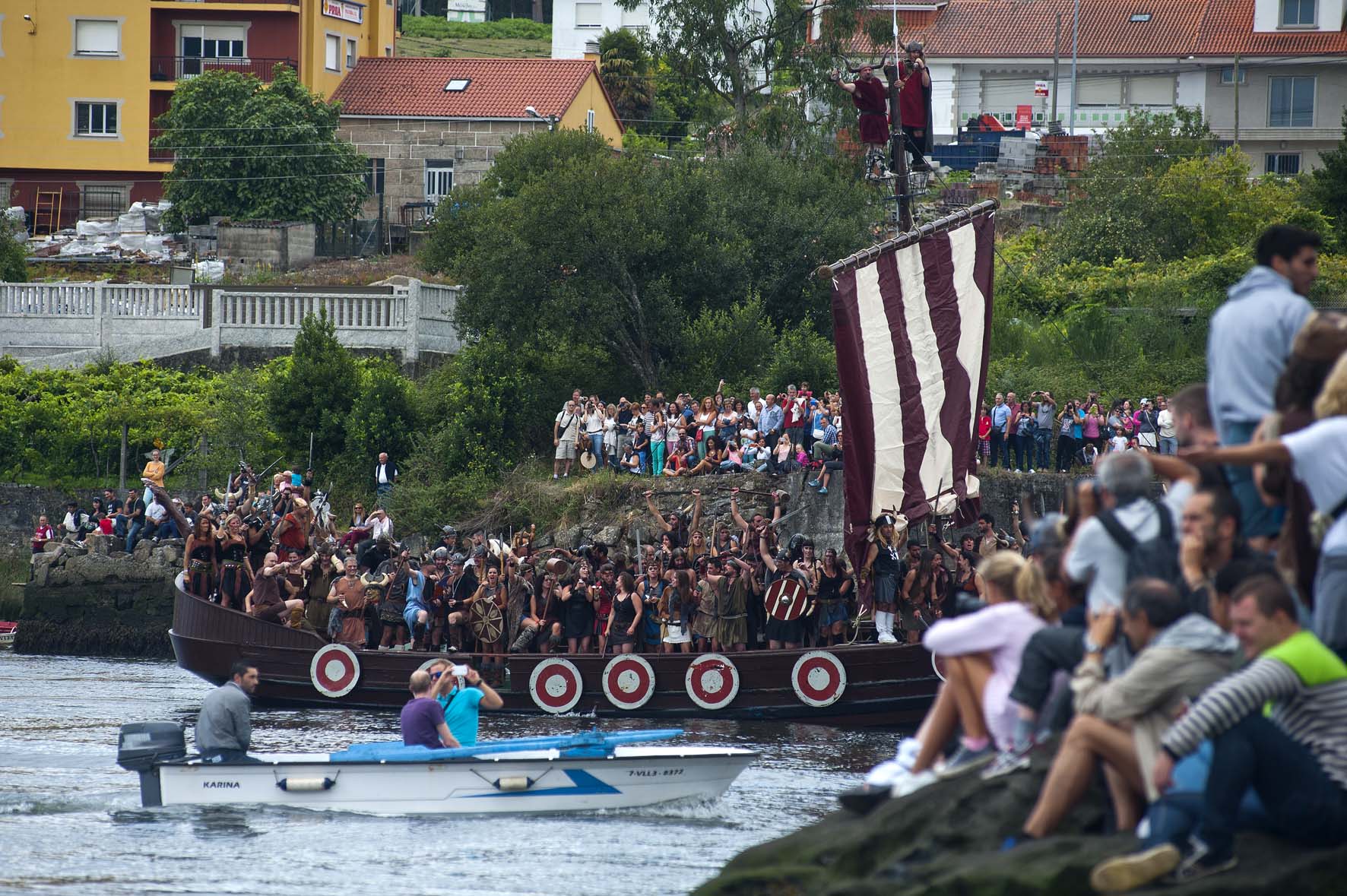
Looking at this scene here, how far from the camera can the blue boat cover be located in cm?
1638

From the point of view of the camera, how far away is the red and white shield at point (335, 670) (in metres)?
24.3

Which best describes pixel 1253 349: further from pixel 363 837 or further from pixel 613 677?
pixel 613 677

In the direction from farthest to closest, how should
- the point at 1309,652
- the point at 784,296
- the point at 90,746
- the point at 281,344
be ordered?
the point at 281,344 < the point at 784,296 < the point at 90,746 < the point at 1309,652

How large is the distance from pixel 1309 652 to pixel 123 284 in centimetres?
3650

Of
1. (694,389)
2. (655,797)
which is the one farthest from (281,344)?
(655,797)

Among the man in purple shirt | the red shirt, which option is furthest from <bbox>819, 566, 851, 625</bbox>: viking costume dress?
the man in purple shirt

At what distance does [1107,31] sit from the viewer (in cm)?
5950

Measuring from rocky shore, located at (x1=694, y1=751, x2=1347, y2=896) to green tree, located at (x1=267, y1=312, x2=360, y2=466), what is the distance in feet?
84.4

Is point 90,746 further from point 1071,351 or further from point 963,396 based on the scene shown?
point 1071,351

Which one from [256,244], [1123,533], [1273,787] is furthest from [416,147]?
[1273,787]

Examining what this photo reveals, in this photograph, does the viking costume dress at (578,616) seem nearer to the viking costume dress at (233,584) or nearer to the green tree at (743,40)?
the viking costume dress at (233,584)

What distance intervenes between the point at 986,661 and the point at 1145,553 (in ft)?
3.76

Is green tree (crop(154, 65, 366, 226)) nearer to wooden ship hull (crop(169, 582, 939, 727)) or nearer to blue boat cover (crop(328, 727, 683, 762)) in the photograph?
wooden ship hull (crop(169, 582, 939, 727))

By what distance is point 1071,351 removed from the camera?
34344 millimetres
